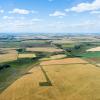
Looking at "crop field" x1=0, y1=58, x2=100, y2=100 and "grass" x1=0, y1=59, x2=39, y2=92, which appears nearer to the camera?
"crop field" x1=0, y1=58, x2=100, y2=100

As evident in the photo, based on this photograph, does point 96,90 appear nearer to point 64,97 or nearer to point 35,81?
point 64,97

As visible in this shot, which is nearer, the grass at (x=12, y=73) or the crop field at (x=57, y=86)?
the crop field at (x=57, y=86)

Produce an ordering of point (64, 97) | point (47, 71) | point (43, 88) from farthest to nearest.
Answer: point (47, 71) < point (43, 88) < point (64, 97)

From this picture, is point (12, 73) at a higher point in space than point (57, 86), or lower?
lower

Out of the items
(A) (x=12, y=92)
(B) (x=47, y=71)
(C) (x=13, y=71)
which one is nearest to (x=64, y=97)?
(A) (x=12, y=92)

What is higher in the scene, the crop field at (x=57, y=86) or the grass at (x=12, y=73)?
the crop field at (x=57, y=86)

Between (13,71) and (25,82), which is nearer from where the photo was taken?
(25,82)

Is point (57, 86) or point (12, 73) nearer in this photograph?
point (57, 86)

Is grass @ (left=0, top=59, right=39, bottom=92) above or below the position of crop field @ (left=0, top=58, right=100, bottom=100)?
below
